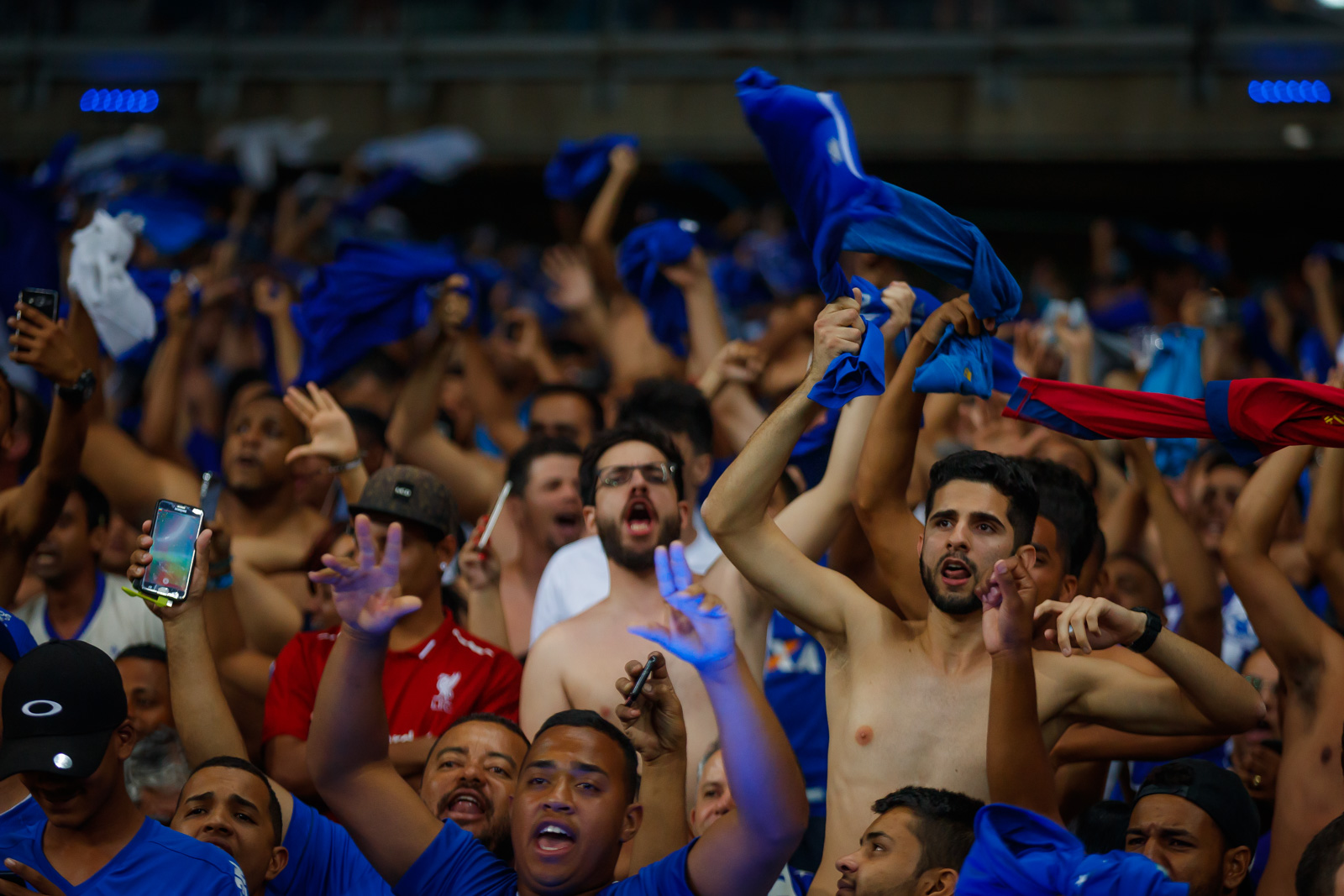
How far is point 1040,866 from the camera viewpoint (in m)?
2.79

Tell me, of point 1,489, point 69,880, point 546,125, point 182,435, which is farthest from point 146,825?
point 546,125

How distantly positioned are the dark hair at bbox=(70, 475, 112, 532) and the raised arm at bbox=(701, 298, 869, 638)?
243 cm

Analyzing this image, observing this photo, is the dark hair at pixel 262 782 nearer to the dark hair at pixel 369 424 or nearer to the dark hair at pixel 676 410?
the dark hair at pixel 676 410

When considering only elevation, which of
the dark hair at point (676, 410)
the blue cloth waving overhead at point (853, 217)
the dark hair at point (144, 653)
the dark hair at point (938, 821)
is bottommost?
the dark hair at point (144, 653)

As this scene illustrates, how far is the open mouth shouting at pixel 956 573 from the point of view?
346 cm

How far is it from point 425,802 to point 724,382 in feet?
7.73

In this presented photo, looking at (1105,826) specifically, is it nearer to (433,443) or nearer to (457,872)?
(457,872)

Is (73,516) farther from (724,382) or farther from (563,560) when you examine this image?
(724,382)

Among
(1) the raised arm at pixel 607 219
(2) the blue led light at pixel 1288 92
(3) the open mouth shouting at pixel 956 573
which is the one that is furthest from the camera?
(2) the blue led light at pixel 1288 92

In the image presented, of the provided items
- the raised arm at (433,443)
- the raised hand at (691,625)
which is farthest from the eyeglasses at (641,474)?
the raised arm at (433,443)

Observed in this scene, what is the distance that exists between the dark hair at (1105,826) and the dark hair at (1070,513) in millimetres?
660

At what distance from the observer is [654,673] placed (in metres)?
3.13

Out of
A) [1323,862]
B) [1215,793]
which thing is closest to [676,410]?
[1215,793]

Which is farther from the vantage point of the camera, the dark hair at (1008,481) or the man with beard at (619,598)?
the man with beard at (619,598)
